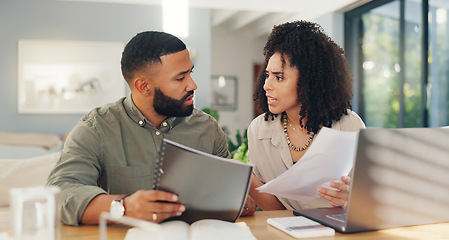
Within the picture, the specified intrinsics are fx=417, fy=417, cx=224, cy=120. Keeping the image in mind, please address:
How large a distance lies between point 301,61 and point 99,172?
797mm

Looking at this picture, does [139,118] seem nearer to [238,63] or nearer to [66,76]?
[66,76]

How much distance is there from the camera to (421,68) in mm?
3725

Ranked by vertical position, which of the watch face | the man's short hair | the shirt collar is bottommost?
the watch face

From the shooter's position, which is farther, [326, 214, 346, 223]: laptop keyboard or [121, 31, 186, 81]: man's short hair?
[121, 31, 186, 81]: man's short hair

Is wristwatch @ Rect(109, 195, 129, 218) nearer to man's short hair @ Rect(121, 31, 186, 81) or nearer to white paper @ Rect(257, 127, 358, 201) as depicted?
white paper @ Rect(257, 127, 358, 201)

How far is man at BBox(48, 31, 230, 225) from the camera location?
1.20 metres

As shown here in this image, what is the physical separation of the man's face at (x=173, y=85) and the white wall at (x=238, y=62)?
6.09 m

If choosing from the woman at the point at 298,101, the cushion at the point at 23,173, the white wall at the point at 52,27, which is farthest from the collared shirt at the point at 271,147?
the white wall at the point at 52,27

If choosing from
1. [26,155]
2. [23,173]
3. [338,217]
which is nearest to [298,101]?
[338,217]

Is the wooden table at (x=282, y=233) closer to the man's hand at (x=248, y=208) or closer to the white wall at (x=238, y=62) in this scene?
the man's hand at (x=248, y=208)

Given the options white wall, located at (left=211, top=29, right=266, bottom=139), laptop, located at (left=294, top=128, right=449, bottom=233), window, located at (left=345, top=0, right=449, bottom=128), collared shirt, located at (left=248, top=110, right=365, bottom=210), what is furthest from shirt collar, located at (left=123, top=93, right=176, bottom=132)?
white wall, located at (left=211, top=29, right=266, bottom=139)

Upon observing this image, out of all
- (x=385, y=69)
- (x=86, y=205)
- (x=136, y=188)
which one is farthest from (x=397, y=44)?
(x=86, y=205)

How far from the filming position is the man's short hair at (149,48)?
1.26 meters

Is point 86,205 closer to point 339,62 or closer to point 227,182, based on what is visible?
point 227,182
